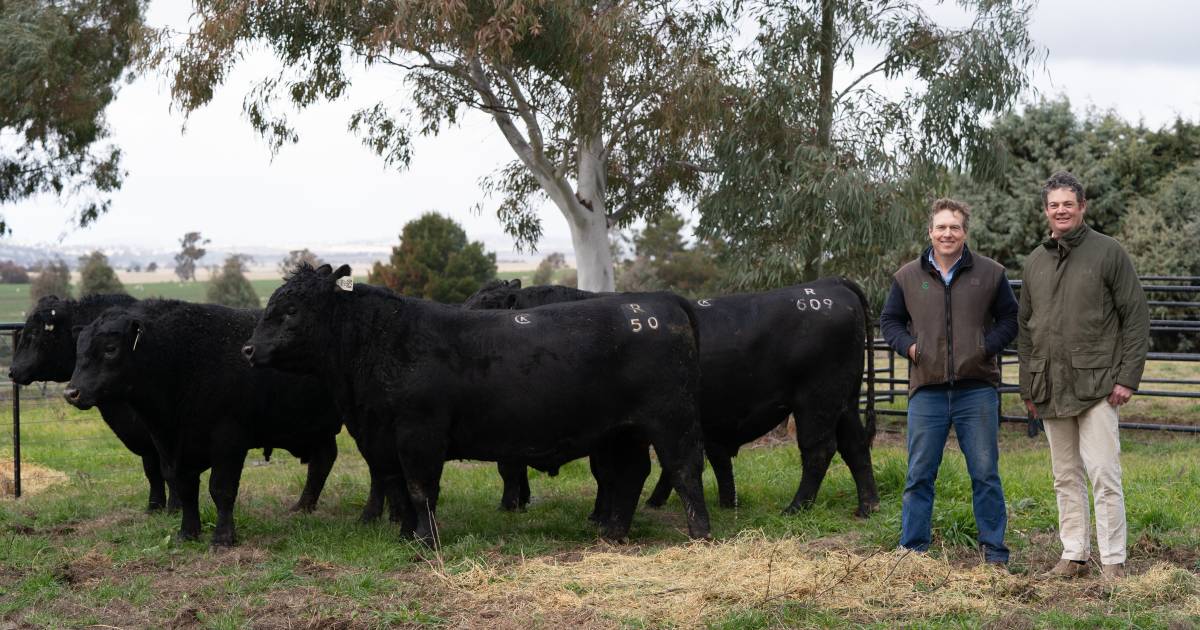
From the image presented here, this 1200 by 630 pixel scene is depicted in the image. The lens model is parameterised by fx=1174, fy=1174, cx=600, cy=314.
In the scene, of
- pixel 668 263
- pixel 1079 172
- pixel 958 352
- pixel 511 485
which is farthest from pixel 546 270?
pixel 958 352

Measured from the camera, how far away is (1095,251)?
591 cm

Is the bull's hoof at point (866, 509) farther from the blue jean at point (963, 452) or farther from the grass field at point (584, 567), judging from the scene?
the blue jean at point (963, 452)

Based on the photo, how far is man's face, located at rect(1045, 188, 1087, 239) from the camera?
5.95m

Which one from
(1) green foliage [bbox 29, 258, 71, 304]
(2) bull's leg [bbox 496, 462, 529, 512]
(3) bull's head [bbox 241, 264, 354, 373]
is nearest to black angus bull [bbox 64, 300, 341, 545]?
(3) bull's head [bbox 241, 264, 354, 373]

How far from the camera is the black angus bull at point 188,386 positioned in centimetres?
754

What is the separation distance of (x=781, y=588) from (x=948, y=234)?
2.07 m

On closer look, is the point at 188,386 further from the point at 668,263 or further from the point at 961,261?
the point at 668,263

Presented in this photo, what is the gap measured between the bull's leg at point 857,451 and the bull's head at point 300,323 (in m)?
3.67

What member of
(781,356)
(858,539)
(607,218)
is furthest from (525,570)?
(607,218)

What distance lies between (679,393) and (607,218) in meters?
10.4

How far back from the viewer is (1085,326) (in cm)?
589

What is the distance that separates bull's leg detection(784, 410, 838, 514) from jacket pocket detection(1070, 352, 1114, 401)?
258 cm

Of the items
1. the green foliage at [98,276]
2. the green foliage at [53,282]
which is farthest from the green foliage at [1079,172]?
the green foliage at [53,282]

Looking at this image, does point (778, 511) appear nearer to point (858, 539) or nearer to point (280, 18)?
point (858, 539)
